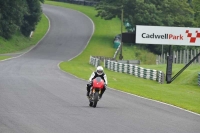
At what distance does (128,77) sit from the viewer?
4612 centimetres

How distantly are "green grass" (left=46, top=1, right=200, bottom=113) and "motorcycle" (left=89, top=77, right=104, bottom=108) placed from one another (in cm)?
339

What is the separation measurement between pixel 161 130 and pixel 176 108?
711 cm

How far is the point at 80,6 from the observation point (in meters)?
112

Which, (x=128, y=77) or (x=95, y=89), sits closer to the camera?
(x=95, y=89)

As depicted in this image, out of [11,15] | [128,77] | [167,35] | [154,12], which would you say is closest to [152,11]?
[154,12]

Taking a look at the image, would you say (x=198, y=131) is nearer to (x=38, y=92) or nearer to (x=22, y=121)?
(x=22, y=121)

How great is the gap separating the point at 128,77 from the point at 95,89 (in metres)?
25.2

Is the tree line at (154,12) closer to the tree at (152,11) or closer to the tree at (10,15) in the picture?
the tree at (152,11)

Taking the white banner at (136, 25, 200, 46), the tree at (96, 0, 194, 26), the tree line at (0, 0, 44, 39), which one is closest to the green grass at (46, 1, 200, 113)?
the white banner at (136, 25, 200, 46)

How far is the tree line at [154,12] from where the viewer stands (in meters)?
80.8

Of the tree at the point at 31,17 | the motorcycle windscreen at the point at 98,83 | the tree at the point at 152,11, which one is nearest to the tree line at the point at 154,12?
the tree at the point at 152,11

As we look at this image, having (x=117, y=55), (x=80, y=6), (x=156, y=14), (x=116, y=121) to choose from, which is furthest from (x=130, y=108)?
(x=80, y=6)

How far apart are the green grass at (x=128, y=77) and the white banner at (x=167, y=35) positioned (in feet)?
8.65

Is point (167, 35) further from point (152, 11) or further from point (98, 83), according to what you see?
point (152, 11)
